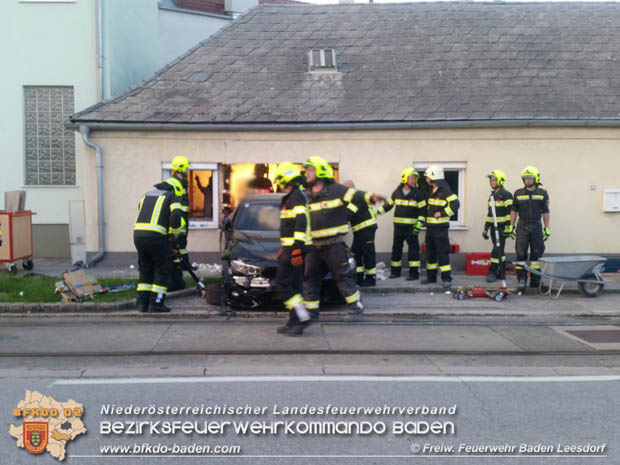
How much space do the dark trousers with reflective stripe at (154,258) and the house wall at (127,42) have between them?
23.6 ft

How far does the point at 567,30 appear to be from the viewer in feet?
49.1

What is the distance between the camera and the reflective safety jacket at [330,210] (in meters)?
7.60

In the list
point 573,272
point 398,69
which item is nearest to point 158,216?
point 573,272

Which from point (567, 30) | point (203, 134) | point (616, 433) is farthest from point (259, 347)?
point (567, 30)

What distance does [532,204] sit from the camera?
34.6 feet

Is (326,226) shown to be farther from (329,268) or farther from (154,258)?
(154,258)

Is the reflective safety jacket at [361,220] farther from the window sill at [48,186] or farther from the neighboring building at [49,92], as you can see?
the window sill at [48,186]

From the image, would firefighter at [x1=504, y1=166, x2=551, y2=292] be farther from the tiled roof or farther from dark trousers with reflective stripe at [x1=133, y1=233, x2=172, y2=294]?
dark trousers with reflective stripe at [x1=133, y1=233, x2=172, y2=294]

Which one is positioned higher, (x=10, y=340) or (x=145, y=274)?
(x=145, y=274)

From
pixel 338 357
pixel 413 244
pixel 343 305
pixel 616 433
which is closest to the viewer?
pixel 616 433

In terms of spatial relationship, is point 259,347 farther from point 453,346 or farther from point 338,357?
point 453,346

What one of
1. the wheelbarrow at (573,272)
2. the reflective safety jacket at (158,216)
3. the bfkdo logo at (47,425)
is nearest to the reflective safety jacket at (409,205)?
the wheelbarrow at (573,272)

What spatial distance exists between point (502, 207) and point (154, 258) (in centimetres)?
614

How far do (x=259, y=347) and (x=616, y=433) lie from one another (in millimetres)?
3734
